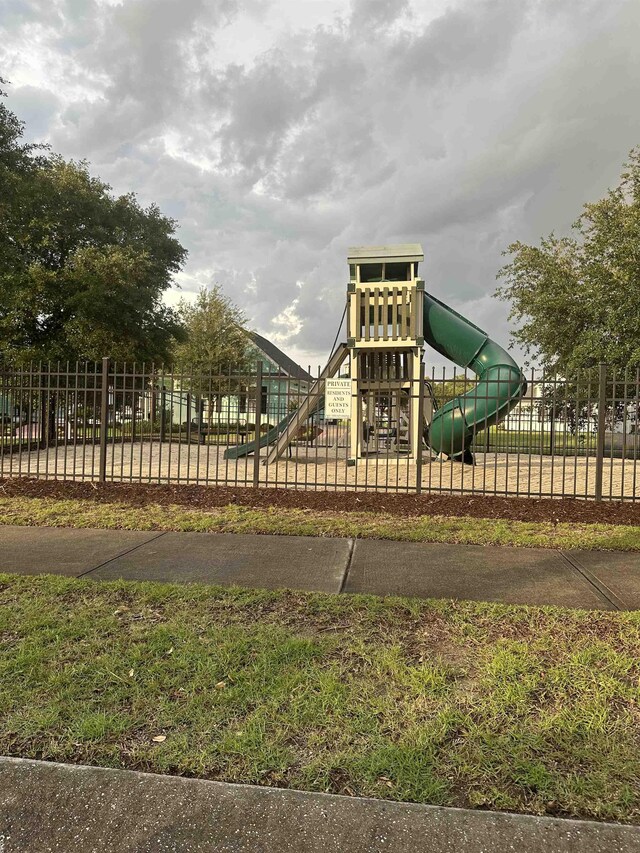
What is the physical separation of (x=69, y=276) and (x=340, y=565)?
16.6m

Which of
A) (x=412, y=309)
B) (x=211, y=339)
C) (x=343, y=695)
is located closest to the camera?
(x=343, y=695)

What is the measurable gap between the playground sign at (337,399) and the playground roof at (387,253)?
482cm

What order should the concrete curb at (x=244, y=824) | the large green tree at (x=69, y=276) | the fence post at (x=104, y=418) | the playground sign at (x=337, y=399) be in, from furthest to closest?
1. the large green tree at (x=69, y=276)
2. the playground sign at (x=337, y=399)
3. the fence post at (x=104, y=418)
4. the concrete curb at (x=244, y=824)

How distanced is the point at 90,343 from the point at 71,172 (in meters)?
7.00

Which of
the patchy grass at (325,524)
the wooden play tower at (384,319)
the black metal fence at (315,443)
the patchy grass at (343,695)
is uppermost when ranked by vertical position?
the wooden play tower at (384,319)

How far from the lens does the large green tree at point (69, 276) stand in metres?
16.7

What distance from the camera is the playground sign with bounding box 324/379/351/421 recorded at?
9.89 m

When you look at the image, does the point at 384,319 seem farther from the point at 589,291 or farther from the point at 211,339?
the point at 211,339

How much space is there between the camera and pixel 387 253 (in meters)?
13.3

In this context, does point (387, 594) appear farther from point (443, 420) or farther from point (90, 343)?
point (90, 343)

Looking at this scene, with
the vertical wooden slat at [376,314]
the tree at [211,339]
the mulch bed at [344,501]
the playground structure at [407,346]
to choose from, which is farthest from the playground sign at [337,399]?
the tree at [211,339]

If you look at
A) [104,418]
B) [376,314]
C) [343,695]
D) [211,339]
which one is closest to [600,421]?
[376,314]

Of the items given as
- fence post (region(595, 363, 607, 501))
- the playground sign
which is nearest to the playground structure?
the playground sign

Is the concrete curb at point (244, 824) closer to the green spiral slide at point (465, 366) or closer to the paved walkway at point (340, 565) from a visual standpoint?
the paved walkway at point (340, 565)
